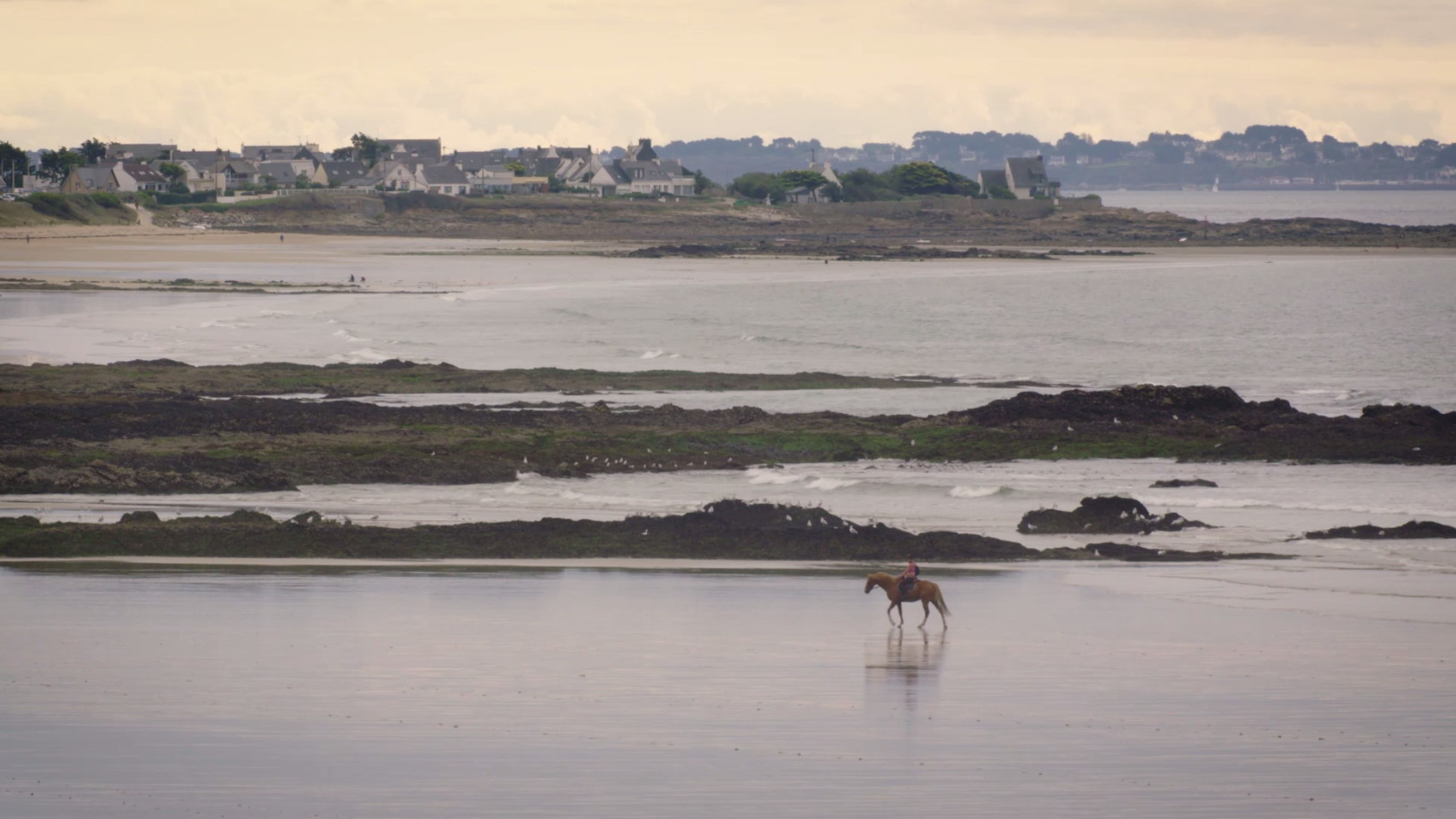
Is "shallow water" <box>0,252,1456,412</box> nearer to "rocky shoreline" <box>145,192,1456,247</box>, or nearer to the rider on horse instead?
the rider on horse

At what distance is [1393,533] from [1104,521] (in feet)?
11.7

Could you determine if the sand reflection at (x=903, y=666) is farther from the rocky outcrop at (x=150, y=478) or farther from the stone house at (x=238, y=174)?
the stone house at (x=238, y=174)

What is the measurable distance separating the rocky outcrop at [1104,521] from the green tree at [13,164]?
140 metres

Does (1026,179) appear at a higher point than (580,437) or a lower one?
higher

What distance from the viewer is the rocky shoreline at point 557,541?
56.0 feet

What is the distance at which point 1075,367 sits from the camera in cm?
4572

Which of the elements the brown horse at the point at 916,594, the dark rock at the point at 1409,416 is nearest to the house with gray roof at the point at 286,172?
the dark rock at the point at 1409,416

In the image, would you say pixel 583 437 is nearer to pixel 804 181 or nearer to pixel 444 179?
pixel 804 181

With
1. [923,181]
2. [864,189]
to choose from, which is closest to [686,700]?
[864,189]

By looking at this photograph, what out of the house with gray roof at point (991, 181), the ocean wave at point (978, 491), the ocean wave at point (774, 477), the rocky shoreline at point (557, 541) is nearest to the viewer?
the rocky shoreline at point (557, 541)

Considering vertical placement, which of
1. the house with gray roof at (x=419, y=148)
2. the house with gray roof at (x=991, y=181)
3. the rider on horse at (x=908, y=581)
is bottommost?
the rider on horse at (x=908, y=581)

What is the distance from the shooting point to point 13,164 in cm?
14500

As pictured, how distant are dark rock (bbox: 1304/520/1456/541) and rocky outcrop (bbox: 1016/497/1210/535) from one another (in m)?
1.50

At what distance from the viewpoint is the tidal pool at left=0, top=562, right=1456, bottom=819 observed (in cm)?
945
